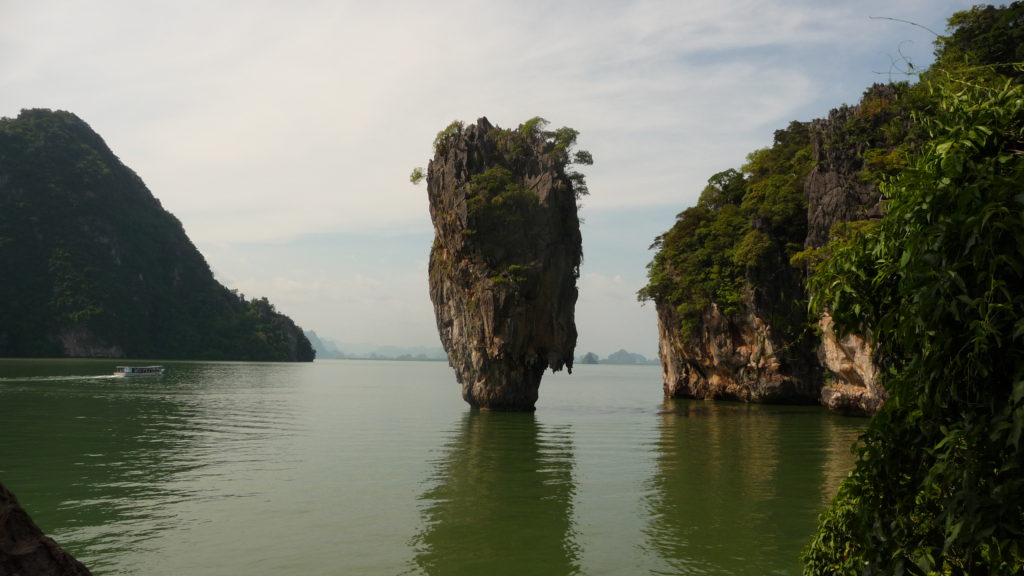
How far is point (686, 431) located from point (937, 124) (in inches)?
1162

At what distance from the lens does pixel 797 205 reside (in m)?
44.9

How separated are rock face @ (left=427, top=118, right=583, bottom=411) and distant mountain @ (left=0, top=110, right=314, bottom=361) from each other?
378 ft

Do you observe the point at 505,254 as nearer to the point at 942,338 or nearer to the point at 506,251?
the point at 506,251

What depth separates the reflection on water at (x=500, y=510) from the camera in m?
12.0

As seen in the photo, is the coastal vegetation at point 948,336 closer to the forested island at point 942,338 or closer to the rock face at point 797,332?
the forested island at point 942,338

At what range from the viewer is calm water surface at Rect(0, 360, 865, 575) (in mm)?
12250

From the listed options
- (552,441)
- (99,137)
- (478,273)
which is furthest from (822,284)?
(99,137)

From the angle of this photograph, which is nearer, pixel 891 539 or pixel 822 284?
pixel 891 539

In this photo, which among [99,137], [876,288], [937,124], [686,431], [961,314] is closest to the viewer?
[961,314]

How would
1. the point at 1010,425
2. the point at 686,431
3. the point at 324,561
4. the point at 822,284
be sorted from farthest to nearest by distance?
the point at 686,431 → the point at 324,561 → the point at 822,284 → the point at 1010,425

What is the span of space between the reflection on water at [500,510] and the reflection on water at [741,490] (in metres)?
2.16

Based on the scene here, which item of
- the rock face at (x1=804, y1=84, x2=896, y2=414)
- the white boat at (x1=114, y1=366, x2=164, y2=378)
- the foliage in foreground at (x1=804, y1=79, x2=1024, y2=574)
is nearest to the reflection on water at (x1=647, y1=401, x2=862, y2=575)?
the rock face at (x1=804, y1=84, x2=896, y2=414)

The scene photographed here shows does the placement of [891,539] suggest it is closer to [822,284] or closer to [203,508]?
[822,284]

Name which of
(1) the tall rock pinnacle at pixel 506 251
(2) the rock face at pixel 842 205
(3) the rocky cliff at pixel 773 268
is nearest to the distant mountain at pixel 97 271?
(1) the tall rock pinnacle at pixel 506 251
